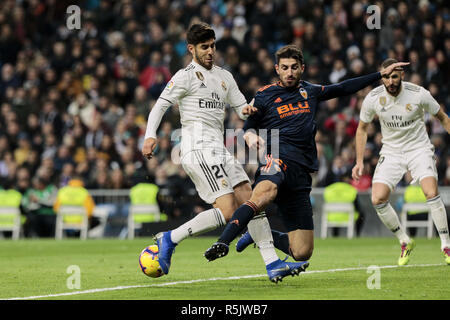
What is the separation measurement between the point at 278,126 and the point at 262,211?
Answer: 0.89m

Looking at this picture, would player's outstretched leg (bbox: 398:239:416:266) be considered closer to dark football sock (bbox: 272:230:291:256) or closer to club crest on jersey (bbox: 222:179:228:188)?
dark football sock (bbox: 272:230:291:256)

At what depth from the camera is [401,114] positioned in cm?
1055

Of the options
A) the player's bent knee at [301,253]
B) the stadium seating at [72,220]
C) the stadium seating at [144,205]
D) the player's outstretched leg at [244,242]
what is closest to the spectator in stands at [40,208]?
the stadium seating at [72,220]

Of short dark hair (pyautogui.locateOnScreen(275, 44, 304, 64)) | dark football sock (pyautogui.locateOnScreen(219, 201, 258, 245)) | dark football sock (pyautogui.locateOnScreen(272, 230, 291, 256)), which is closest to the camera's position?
dark football sock (pyautogui.locateOnScreen(219, 201, 258, 245))

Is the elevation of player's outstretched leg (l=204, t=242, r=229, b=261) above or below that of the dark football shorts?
below

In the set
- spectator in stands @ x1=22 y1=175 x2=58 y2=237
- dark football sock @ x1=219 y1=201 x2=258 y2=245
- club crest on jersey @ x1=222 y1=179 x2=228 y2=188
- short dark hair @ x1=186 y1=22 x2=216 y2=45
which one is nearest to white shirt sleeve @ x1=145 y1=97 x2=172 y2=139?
short dark hair @ x1=186 y1=22 x2=216 y2=45

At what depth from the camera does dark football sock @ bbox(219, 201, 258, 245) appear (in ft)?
24.6

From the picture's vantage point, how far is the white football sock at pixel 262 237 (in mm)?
7977

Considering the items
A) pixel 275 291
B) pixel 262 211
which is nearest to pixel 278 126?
pixel 262 211

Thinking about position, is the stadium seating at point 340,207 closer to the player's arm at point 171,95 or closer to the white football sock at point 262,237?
the white football sock at point 262,237

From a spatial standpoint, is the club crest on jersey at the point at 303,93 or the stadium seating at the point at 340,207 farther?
the stadium seating at the point at 340,207

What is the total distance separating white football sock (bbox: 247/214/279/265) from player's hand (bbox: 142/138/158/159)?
1.19m

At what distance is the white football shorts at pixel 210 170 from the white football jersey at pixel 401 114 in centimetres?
309
